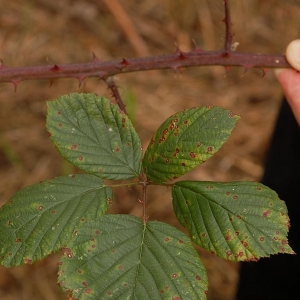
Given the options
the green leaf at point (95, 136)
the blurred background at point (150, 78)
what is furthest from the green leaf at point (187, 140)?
the blurred background at point (150, 78)

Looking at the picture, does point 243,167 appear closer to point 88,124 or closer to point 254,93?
point 254,93

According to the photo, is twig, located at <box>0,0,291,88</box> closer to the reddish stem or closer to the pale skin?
the reddish stem

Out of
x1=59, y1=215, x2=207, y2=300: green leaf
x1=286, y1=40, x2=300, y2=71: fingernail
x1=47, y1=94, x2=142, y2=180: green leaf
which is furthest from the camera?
x1=286, y1=40, x2=300, y2=71: fingernail

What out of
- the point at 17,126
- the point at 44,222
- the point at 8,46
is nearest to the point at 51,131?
the point at 44,222

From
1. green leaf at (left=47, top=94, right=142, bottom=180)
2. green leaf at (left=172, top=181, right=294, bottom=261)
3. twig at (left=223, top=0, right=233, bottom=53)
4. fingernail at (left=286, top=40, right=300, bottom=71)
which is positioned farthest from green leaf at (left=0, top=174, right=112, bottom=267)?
fingernail at (left=286, top=40, right=300, bottom=71)

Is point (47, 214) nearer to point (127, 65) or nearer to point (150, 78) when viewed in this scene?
point (127, 65)

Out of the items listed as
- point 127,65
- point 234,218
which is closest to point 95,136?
point 127,65
